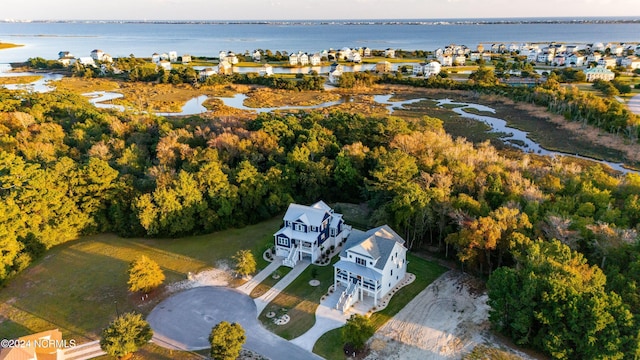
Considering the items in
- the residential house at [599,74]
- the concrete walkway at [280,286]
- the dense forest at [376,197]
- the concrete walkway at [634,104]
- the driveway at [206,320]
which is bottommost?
the driveway at [206,320]

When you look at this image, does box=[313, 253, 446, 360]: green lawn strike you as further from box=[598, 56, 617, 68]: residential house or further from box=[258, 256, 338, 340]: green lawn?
box=[598, 56, 617, 68]: residential house

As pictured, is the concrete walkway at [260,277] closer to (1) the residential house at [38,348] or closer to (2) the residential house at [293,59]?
(1) the residential house at [38,348]

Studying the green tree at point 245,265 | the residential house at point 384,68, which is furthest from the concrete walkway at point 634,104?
the green tree at point 245,265

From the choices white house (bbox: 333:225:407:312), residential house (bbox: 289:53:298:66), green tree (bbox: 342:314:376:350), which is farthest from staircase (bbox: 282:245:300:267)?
residential house (bbox: 289:53:298:66)

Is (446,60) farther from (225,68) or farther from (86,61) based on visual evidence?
(86,61)

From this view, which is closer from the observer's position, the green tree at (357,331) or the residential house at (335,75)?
the green tree at (357,331)

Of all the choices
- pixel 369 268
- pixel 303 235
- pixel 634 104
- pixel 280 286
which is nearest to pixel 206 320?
pixel 280 286

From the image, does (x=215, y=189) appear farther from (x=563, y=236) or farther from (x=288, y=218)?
(x=563, y=236)
